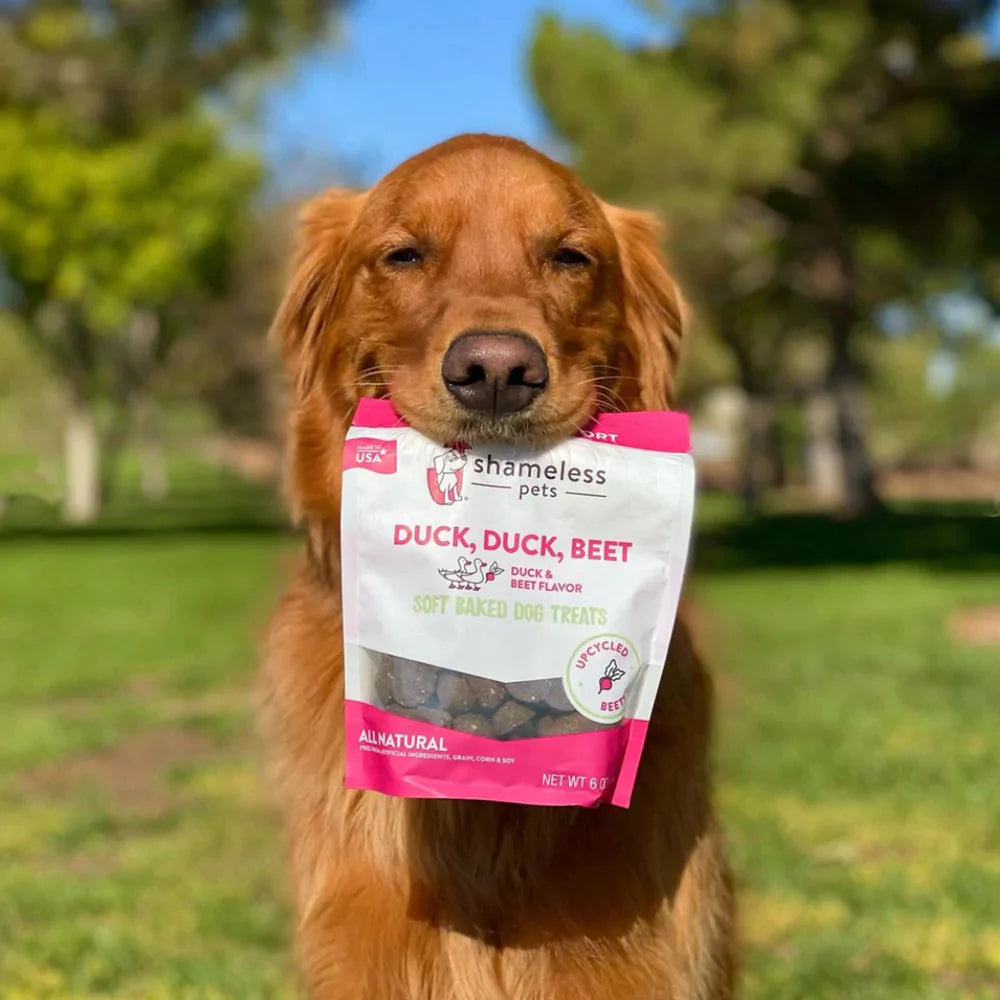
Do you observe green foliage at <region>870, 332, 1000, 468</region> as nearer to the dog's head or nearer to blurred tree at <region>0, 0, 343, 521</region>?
blurred tree at <region>0, 0, 343, 521</region>

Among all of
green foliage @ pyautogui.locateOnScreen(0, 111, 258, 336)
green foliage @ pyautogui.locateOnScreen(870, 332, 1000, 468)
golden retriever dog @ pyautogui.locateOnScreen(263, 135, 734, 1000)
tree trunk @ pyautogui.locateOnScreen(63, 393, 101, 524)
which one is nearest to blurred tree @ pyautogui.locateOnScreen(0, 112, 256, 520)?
Result: green foliage @ pyautogui.locateOnScreen(0, 111, 258, 336)

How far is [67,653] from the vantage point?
400 inches

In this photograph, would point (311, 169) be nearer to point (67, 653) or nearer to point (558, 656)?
point (67, 653)

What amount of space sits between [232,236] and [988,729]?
68.4 feet

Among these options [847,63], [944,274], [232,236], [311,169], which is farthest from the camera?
[311,169]

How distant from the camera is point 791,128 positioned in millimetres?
14250

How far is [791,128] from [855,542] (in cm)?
835

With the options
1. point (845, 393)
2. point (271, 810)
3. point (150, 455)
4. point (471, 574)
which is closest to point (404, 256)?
point (471, 574)

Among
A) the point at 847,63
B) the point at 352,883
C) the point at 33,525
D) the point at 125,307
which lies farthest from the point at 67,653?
the point at 33,525

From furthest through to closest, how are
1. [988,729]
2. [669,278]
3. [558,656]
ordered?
[988,729]
[669,278]
[558,656]

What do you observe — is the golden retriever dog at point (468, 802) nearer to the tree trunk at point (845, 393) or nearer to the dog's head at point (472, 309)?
the dog's head at point (472, 309)

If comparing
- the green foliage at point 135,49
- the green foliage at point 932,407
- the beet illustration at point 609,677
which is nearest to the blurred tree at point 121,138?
the green foliage at point 135,49

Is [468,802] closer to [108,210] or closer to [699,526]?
[699,526]

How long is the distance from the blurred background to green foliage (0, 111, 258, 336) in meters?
0.06
